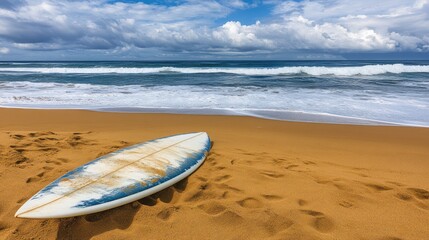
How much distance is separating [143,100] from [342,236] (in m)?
7.26

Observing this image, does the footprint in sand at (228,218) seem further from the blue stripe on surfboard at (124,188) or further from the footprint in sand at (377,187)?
the footprint in sand at (377,187)

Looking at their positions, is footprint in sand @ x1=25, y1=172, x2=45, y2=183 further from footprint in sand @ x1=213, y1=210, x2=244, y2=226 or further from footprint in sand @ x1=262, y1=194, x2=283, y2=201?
footprint in sand @ x1=262, y1=194, x2=283, y2=201

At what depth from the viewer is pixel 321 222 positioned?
6.72 ft

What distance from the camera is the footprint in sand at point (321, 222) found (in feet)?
6.49

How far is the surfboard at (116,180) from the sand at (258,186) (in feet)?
0.30

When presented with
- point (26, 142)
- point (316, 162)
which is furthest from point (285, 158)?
point (26, 142)

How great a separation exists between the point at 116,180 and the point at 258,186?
1.31 meters

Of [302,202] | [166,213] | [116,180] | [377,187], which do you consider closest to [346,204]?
[302,202]

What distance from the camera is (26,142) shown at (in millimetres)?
3744

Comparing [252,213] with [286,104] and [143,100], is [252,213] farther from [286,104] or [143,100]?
[143,100]

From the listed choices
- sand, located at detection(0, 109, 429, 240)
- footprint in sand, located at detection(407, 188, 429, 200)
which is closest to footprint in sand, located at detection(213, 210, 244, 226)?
sand, located at detection(0, 109, 429, 240)

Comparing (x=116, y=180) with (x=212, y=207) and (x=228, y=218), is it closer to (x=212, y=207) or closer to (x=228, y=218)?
(x=212, y=207)

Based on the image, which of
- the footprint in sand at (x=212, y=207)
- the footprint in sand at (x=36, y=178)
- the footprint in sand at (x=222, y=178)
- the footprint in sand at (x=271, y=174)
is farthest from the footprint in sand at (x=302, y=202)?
the footprint in sand at (x=36, y=178)

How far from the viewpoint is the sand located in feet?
6.36
